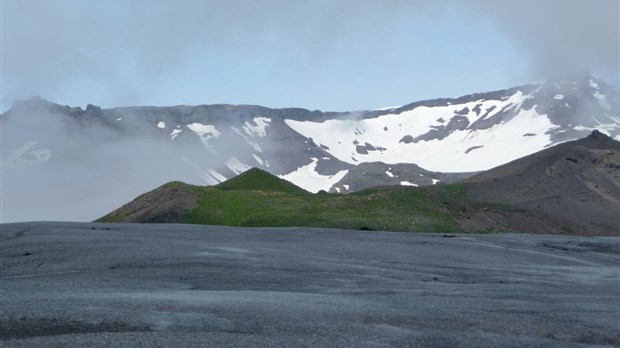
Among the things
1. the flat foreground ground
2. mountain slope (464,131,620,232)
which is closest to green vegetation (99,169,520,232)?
mountain slope (464,131,620,232)

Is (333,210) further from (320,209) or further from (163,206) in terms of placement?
(163,206)

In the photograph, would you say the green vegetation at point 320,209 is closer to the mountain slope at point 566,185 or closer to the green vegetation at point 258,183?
the green vegetation at point 258,183

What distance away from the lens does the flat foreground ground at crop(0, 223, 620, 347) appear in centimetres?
1360

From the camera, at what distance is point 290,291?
19.5 meters

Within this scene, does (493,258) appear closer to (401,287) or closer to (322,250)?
(322,250)

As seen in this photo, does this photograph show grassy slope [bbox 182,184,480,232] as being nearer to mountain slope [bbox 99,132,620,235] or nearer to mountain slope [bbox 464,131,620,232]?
mountain slope [bbox 99,132,620,235]

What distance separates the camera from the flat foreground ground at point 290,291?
1360cm

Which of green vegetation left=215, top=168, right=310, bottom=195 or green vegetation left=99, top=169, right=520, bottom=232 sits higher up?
green vegetation left=215, top=168, right=310, bottom=195

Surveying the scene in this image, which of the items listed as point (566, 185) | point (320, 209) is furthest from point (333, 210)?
point (566, 185)

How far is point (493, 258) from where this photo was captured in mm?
30641

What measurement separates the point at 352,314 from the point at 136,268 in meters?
9.31

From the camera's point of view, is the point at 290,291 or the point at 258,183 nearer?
the point at 290,291

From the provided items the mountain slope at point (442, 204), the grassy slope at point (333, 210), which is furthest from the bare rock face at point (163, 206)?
the grassy slope at point (333, 210)

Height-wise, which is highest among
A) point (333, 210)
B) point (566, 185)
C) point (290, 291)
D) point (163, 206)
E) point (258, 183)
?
point (258, 183)
